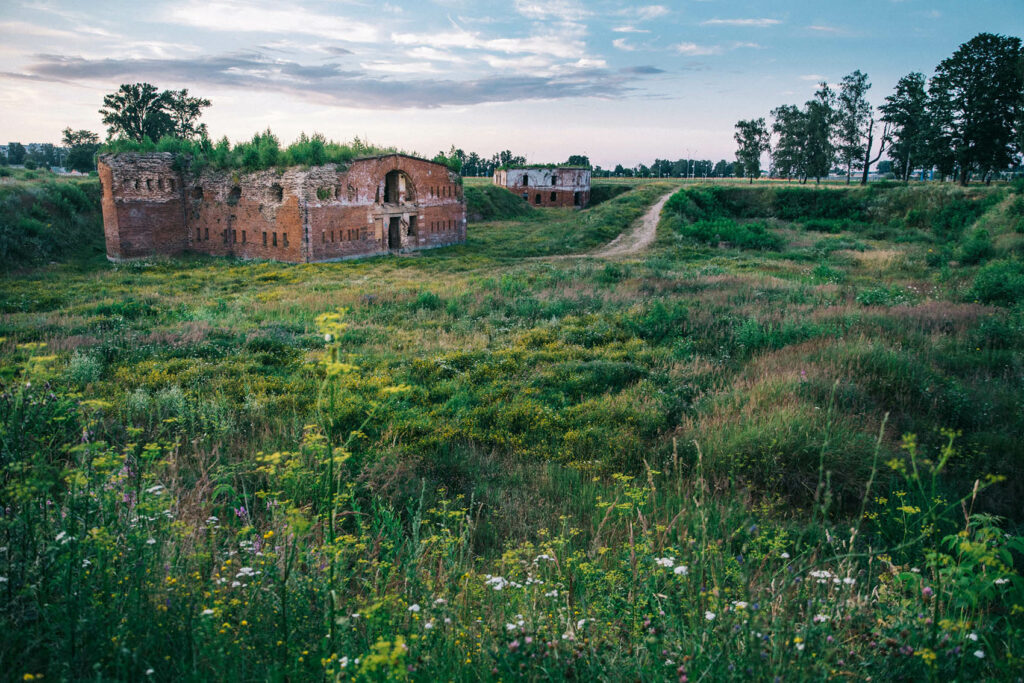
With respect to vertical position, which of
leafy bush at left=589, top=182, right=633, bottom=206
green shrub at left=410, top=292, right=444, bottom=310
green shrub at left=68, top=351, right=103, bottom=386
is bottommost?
green shrub at left=68, top=351, right=103, bottom=386

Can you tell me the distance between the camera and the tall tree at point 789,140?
198 ft

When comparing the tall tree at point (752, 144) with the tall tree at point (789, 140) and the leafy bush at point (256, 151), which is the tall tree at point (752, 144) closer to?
the tall tree at point (789, 140)

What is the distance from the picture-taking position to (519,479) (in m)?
6.44

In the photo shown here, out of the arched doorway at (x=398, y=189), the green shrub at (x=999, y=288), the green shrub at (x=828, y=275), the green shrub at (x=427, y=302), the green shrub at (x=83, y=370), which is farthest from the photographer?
the arched doorway at (x=398, y=189)

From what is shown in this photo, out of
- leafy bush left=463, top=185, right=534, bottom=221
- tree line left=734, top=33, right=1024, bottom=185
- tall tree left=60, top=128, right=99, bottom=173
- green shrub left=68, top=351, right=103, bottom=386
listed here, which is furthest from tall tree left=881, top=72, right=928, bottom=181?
tall tree left=60, top=128, right=99, bottom=173

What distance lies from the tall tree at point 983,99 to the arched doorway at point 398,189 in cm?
4113

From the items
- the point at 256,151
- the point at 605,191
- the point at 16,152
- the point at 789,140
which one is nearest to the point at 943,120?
the point at 789,140

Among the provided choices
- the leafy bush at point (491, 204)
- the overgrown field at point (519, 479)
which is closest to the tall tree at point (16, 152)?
the leafy bush at point (491, 204)

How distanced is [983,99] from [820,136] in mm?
17462

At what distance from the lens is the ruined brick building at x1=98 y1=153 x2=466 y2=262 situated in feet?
89.1

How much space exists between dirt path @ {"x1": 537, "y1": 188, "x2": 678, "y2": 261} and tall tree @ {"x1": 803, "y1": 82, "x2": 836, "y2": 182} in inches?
972

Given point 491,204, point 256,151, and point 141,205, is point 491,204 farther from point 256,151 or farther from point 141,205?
point 141,205

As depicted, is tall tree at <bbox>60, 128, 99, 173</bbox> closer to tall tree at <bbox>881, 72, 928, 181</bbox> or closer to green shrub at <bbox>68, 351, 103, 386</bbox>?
green shrub at <bbox>68, 351, 103, 386</bbox>

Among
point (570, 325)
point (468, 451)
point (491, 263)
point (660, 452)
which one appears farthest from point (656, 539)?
point (491, 263)
